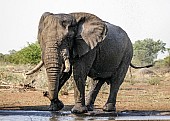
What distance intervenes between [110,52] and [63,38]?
2.12 meters

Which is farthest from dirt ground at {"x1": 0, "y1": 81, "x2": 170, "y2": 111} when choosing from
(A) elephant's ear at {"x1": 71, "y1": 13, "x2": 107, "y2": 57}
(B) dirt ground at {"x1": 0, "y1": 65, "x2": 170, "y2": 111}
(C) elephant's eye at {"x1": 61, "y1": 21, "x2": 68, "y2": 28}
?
(C) elephant's eye at {"x1": 61, "y1": 21, "x2": 68, "y2": 28}

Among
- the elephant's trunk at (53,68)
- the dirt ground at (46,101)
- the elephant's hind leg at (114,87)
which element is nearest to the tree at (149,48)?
the dirt ground at (46,101)

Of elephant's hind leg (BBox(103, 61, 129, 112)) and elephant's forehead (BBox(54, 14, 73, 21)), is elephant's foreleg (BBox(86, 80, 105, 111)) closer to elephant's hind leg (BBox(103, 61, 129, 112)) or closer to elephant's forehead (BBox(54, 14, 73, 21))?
elephant's hind leg (BBox(103, 61, 129, 112))

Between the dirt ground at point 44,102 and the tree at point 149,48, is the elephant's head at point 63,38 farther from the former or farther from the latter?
the tree at point 149,48

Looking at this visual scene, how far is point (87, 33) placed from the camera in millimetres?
11883

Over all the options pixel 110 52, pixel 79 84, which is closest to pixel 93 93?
pixel 110 52

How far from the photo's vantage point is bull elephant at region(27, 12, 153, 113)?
1072 centimetres

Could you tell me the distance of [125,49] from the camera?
13.9 metres

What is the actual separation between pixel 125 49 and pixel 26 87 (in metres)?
9.81

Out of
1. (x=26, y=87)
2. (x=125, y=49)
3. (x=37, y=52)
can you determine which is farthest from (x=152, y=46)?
(x=125, y=49)

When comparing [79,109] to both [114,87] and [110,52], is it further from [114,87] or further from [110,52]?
[114,87]

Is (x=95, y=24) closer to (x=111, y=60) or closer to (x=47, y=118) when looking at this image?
(x=111, y=60)

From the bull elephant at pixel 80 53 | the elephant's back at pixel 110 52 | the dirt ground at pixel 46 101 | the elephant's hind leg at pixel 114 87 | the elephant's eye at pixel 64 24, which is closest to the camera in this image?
the bull elephant at pixel 80 53

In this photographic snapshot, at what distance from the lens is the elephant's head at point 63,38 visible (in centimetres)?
1059
